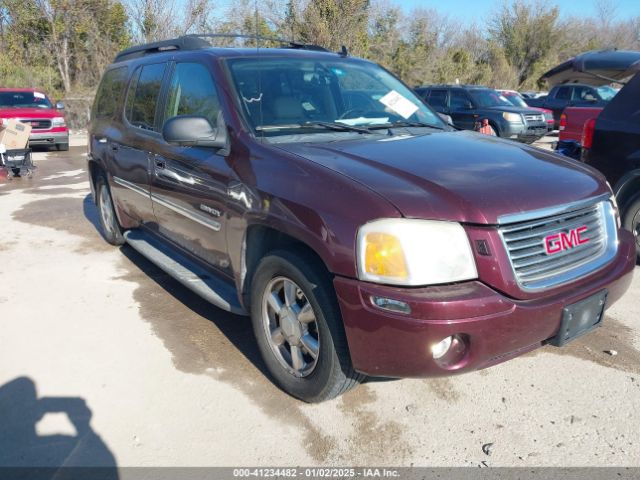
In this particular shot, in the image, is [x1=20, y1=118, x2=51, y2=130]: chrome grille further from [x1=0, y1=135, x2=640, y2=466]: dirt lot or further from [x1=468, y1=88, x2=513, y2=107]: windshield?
[x1=468, y1=88, x2=513, y2=107]: windshield

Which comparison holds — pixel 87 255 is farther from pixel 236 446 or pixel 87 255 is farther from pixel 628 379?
pixel 628 379

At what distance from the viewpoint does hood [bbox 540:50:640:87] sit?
537cm

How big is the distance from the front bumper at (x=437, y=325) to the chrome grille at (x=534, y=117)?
13.8 m

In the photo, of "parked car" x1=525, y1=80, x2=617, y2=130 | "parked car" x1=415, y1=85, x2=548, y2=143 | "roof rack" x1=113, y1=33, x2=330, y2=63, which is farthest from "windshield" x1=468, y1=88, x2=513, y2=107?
"roof rack" x1=113, y1=33, x2=330, y2=63

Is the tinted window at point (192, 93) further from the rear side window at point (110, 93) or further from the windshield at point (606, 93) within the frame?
the windshield at point (606, 93)

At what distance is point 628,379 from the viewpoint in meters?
3.29

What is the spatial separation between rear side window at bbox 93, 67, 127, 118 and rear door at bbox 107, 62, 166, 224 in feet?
1.09

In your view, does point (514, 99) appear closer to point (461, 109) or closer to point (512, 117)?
point (461, 109)

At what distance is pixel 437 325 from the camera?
7.70 feet

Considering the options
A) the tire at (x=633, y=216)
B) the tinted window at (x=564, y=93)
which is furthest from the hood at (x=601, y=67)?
the tinted window at (x=564, y=93)

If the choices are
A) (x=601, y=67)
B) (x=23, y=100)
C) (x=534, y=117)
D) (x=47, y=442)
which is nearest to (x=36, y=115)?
(x=23, y=100)

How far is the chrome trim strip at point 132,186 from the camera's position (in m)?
4.47

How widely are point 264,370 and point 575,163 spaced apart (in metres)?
2.23

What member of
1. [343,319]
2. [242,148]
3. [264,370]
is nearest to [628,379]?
[343,319]
